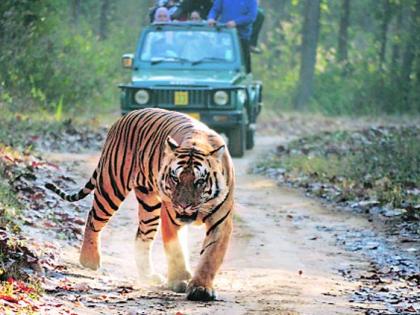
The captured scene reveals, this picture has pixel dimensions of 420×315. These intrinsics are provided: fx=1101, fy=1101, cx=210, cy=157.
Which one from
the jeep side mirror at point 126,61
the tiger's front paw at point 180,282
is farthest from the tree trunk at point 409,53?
the tiger's front paw at point 180,282

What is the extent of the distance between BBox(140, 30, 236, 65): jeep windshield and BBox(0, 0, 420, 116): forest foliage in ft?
7.51

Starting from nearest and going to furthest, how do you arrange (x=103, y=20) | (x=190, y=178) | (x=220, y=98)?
(x=190, y=178) < (x=220, y=98) < (x=103, y=20)

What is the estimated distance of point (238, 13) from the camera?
1736 centimetres

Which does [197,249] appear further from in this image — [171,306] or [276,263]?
[171,306]

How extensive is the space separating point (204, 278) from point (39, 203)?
3369mm

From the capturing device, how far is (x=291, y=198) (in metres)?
12.1

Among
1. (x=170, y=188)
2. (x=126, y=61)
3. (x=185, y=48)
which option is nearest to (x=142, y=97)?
(x=126, y=61)

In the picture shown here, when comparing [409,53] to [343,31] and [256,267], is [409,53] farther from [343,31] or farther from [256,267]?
[256,267]

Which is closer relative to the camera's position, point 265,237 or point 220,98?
point 265,237

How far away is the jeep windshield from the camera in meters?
16.4

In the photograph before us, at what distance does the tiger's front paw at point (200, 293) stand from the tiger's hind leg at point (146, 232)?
862 mm

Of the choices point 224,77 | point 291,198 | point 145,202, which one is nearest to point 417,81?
point 224,77

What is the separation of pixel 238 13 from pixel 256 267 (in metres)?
9.78

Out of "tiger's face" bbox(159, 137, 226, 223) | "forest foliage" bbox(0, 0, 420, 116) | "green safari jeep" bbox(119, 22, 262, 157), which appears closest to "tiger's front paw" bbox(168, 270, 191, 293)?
"tiger's face" bbox(159, 137, 226, 223)
